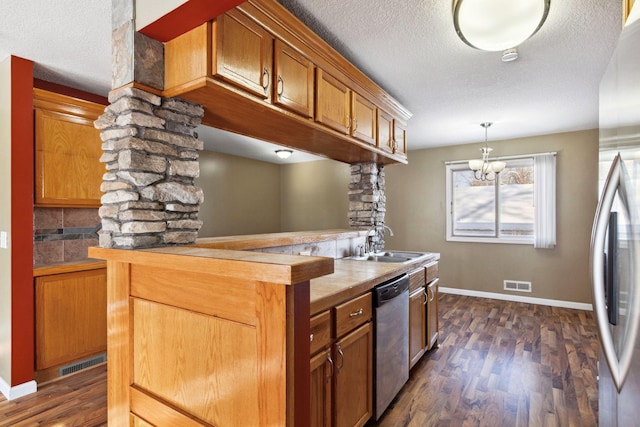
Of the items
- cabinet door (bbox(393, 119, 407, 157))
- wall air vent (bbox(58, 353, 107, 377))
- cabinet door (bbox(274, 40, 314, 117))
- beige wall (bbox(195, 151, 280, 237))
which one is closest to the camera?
cabinet door (bbox(274, 40, 314, 117))

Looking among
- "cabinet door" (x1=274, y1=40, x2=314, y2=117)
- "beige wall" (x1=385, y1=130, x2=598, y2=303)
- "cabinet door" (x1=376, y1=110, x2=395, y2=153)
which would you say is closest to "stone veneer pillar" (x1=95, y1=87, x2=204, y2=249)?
"cabinet door" (x1=274, y1=40, x2=314, y2=117)

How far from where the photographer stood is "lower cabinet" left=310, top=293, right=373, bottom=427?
1.57 meters

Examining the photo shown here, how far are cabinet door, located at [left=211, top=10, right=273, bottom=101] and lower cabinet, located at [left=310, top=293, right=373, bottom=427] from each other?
116 centimetres

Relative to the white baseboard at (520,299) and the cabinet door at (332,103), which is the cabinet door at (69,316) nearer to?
the cabinet door at (332,103)

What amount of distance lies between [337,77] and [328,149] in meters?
0.70

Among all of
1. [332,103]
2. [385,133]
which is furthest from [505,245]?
[332,103]

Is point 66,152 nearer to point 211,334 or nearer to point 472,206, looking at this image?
point 211,334

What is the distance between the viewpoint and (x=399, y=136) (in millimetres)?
3445

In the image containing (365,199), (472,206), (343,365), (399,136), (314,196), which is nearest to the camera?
(343,365)

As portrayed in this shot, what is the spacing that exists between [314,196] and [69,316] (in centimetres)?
475

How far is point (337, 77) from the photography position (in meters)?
2.38

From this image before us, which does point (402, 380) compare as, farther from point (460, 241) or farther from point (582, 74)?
point (460, 241)

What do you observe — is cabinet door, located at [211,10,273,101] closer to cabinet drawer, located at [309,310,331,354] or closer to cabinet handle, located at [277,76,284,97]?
cabinet handle, located at [277,76,284,97]

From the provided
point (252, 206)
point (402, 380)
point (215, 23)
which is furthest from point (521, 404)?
point (252, 206)
